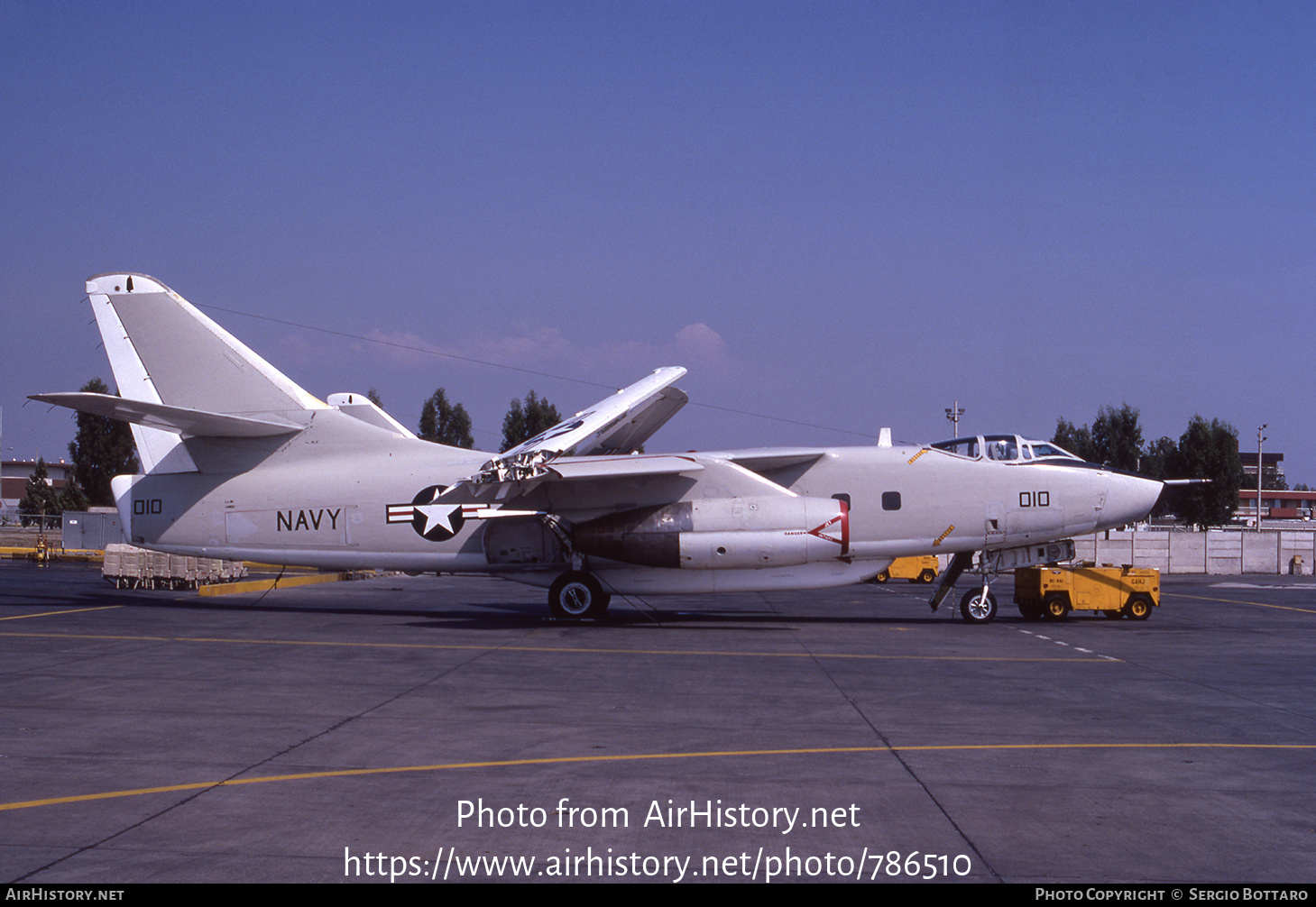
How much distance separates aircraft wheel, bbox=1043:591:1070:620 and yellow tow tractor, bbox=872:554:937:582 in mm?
16199

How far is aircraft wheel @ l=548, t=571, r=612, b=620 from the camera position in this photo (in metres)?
19.4

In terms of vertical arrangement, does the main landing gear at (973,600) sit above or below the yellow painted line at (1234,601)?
above

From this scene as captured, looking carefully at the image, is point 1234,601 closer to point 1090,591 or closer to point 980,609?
point 1090,591

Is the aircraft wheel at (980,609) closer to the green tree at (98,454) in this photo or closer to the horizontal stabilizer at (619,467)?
the horizontal stabilizer at (619,467)

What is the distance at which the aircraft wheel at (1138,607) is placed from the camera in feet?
70.8

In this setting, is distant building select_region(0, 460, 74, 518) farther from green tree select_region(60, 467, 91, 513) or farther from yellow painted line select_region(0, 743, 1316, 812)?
yellow painted line select_region(0, 743, 1316, 812)

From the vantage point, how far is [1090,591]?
2178cm

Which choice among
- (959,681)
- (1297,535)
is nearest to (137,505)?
(959,681)

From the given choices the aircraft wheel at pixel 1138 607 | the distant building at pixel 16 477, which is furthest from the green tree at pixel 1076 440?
the distant building at pixel 16 477

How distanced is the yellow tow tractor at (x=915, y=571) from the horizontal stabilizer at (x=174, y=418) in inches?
990

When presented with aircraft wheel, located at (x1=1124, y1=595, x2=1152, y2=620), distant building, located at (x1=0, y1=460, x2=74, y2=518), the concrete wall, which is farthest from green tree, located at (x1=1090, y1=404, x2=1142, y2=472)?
distant building, located at (x1=0, y1=460, x2=74, y2=518)

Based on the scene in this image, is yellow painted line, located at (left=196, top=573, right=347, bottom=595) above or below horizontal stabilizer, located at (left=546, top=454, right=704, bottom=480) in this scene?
below

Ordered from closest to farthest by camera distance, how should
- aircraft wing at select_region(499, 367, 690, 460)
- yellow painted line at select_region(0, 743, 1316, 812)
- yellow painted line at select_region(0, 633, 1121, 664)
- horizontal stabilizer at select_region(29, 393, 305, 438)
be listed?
yellow painted line at select_region(0, 743, 1316, 812)
yellow painted line at select_region(0, 633, 1121, 664)
horizontal stabilizer at select_region(29, 393, 305, 438)
aircraft wing at select_region(499, 367, 690, 460)
